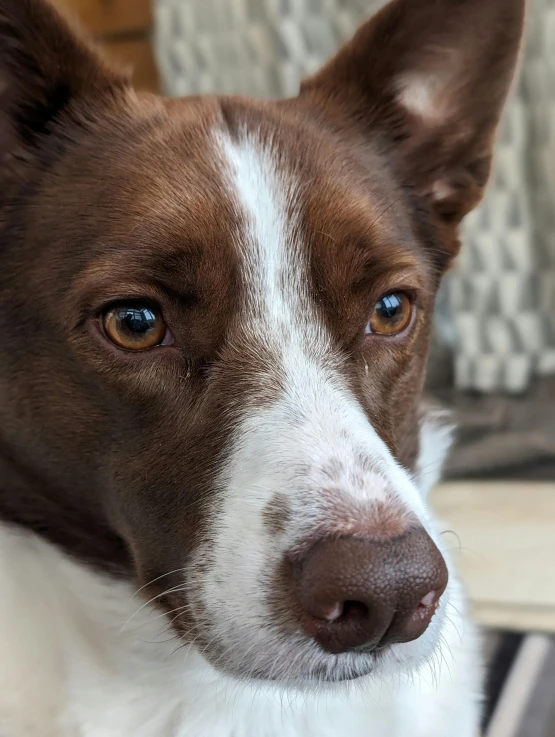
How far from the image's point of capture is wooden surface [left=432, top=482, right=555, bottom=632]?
2.28 metres

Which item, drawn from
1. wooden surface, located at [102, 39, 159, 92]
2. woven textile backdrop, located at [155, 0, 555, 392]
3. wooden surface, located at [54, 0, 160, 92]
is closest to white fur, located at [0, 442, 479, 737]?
woven textile backdrop, located at [155, 0, 555, 392]

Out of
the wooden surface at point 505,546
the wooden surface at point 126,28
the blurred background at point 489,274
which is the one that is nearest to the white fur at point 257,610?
the wooden surface at point 505,546

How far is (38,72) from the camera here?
151cm

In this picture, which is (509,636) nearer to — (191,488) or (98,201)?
(191,488)

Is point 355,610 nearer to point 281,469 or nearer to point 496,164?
point 281,469

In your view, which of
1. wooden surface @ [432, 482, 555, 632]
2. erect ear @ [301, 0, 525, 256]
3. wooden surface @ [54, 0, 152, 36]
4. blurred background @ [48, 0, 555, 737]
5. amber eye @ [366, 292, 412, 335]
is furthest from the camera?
wooden surface @ [54, 0, 152, 36]

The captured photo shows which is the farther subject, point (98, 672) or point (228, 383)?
point (98, 672)

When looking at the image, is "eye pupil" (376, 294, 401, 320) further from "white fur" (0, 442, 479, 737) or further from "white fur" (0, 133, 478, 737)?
"white fur" (0, 442, 479, 737)

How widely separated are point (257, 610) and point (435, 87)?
1.17 metres

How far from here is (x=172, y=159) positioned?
146cm

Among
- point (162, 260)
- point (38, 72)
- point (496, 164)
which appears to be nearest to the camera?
point (162, 260)

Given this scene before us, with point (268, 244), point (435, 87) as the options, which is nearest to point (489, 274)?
point (435, 87)

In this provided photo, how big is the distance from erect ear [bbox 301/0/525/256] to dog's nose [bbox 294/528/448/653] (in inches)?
35.4

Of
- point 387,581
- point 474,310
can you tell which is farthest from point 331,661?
point 474,310
